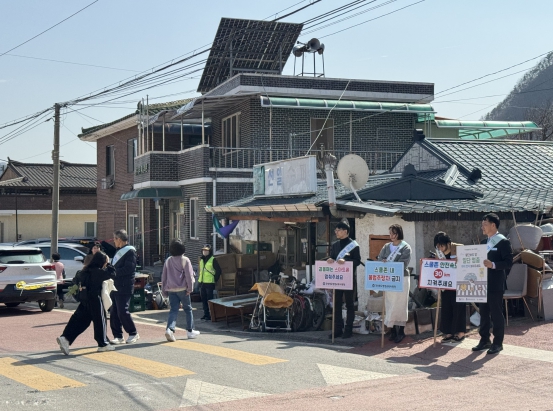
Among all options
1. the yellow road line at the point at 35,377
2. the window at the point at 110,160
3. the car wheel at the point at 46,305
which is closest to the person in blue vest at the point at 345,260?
the yellow road line at the point at 35,377

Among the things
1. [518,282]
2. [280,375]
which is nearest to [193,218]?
[518,282]

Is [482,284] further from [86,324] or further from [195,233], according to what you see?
[195,233]

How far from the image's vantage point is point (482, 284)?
1026 cm

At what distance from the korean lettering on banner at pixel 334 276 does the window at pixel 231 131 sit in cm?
→ 1450

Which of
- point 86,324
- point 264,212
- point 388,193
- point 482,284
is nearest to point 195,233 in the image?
point 264,212

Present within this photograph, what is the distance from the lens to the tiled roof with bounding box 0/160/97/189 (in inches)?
1837

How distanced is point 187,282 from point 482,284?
467 centimetres

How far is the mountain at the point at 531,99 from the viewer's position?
200ft

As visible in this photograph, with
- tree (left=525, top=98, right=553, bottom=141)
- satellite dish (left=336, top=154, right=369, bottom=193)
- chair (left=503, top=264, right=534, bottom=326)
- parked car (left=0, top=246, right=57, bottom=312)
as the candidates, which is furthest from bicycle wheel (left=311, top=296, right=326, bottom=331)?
tree (left=525, top=98, right=553, bottom=141)

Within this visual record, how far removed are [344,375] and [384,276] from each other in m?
2.57

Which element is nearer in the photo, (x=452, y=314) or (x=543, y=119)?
(x=452, y=314)

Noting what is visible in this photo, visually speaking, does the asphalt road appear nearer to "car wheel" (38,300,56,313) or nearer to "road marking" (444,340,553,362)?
"road marking" (444,340,553,362)

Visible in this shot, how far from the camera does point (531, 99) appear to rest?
268 feet

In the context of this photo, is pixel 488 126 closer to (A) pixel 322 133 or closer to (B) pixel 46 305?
(A) pixel 322 133
